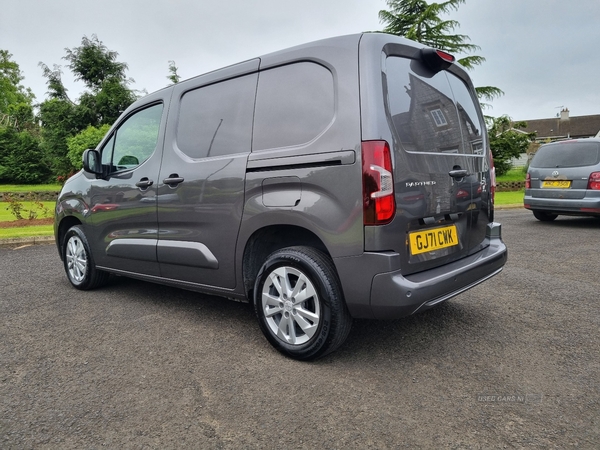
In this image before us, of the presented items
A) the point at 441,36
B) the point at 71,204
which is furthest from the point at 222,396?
the point at 441,36

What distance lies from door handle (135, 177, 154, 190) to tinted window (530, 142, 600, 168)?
8232 millimetres

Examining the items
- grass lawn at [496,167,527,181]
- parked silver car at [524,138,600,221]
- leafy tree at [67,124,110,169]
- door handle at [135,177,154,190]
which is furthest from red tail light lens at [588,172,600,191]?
leafy tree at [67,124,110,169]

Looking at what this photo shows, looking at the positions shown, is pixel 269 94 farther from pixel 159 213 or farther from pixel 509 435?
pixel 509 435

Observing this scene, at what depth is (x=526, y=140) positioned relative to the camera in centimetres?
2642

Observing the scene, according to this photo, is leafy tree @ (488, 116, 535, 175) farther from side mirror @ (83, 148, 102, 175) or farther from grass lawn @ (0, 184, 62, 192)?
side mirror @ (83, 148, 102, 175)

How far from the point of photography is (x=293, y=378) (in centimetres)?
259

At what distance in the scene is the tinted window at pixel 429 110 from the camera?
2.67 metres

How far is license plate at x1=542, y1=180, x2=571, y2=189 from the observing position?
28.5 ft

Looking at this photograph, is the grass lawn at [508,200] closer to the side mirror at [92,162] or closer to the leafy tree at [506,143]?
the leafy tree at [506,143]

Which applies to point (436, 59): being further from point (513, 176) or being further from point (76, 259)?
point (513, 176)

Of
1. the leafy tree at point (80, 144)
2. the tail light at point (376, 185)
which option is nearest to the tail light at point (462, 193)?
the tail light at point (376, 185)

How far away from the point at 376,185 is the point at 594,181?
7791mm

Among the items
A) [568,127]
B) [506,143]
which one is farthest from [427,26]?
[568,127]

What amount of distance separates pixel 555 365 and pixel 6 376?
3.31 m
